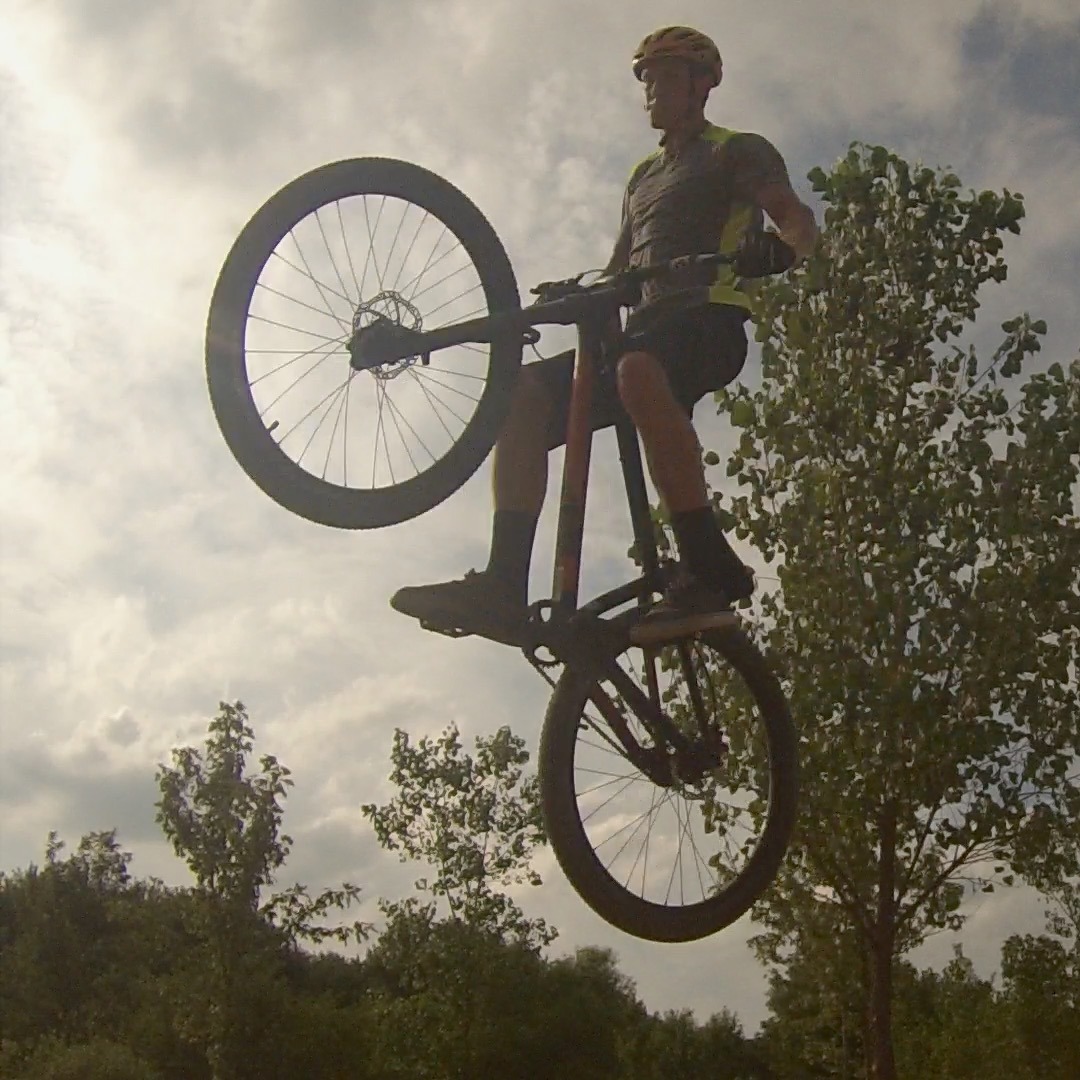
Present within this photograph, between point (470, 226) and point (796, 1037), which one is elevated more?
point (796, 1037)

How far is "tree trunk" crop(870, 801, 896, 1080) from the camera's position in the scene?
18734 mm

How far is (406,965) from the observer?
36.0 metres

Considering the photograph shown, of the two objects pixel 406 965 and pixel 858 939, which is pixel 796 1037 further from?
pixel 858 939

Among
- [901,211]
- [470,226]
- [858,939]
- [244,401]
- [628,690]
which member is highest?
[901,211]

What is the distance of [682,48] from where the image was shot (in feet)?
15.2

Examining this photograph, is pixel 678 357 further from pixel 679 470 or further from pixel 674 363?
pixel 679 470

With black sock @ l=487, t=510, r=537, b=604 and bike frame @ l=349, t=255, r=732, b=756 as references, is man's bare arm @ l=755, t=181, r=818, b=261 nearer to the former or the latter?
bike frame @ l=349, t=255, r=732, b=756

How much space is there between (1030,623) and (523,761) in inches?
593

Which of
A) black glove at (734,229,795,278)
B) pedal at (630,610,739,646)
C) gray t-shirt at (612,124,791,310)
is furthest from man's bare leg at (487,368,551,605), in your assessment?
black glove at (734,229,795,278)

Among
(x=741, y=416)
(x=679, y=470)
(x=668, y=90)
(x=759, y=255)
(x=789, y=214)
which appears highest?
(x=741, y=416)

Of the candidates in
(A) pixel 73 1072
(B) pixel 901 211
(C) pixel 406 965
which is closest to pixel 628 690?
(B) pixel 901 211

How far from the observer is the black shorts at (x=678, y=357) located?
15.0 feet

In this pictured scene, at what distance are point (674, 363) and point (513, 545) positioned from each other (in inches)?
32.2

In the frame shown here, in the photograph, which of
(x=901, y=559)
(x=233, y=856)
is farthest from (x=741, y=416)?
(x=233, y=856)
